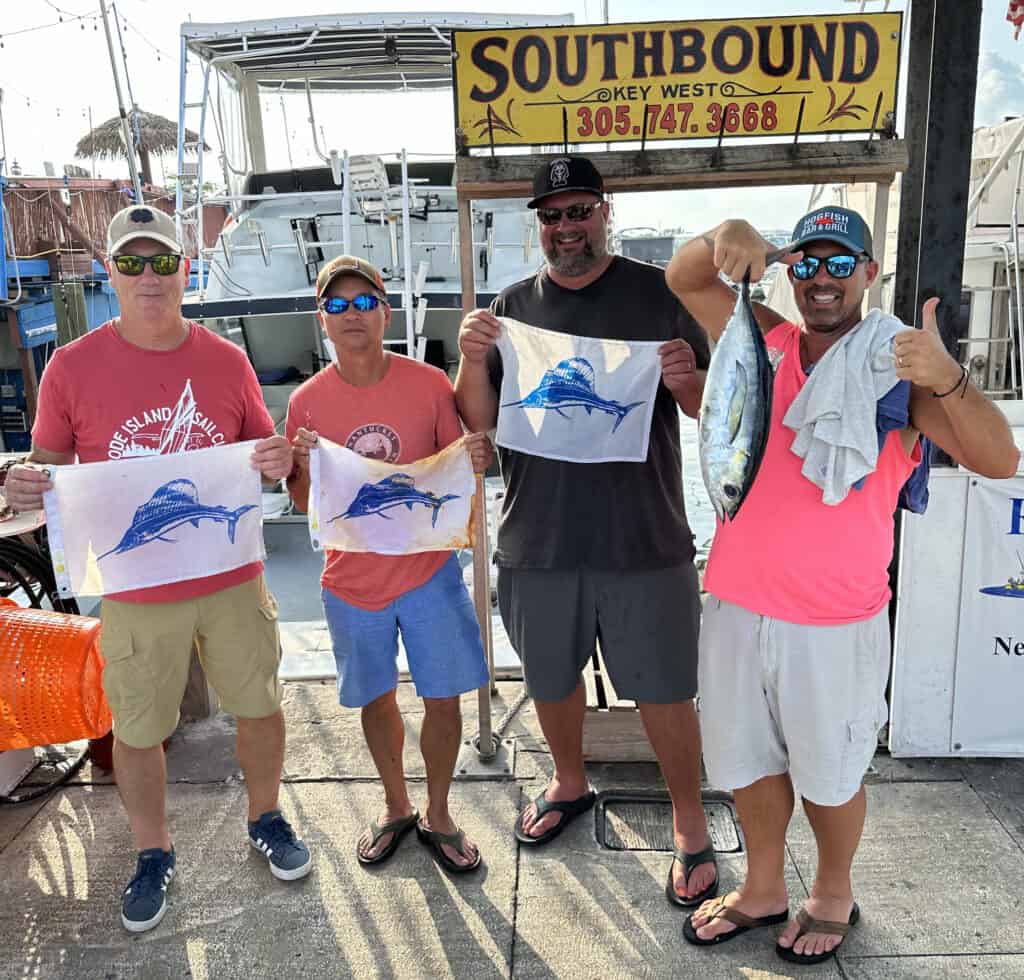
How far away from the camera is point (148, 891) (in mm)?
2553

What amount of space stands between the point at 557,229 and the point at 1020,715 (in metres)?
2.54

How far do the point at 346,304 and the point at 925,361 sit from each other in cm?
159

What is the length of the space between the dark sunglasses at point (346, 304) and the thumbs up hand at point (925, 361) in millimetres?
1478

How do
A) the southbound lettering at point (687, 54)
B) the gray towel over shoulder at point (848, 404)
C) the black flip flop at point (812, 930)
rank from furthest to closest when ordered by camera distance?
the southbound lettering at point (687, 54) → the black flip flop at point (812, 930) → the gray towel over shoulder at point (848, 404)

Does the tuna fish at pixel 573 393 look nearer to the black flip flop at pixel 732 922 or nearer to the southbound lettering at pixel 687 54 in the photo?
the southbound lettering at pixel 687 54

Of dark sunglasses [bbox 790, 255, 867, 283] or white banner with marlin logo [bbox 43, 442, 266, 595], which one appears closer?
dark sunglasses [bbox 790, 255, 867, 283]

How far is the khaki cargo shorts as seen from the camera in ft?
8.34

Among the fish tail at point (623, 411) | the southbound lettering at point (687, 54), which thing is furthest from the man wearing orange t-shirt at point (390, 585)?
the southbound lettering at point (687, 54)

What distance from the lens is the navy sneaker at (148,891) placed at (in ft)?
8.18

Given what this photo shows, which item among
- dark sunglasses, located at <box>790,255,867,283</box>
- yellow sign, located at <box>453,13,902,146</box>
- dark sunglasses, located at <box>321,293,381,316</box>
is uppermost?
yellow sign, located at <box>453,13,902,146</box>

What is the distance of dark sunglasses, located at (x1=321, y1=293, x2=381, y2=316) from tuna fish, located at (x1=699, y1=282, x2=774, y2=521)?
1132 millimetres

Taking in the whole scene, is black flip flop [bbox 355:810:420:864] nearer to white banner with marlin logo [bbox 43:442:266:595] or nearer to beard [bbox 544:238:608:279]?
white banner with marlin logo [bbox 43:442:266:595]

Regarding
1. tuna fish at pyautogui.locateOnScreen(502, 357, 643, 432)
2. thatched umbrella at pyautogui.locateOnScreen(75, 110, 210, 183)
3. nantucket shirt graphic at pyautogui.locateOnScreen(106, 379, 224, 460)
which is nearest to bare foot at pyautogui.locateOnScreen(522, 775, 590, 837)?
tuna fish at pyautogui.locateOnScreen(502, 357, 643, 432)

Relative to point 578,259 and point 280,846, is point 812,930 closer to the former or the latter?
point 280,846
